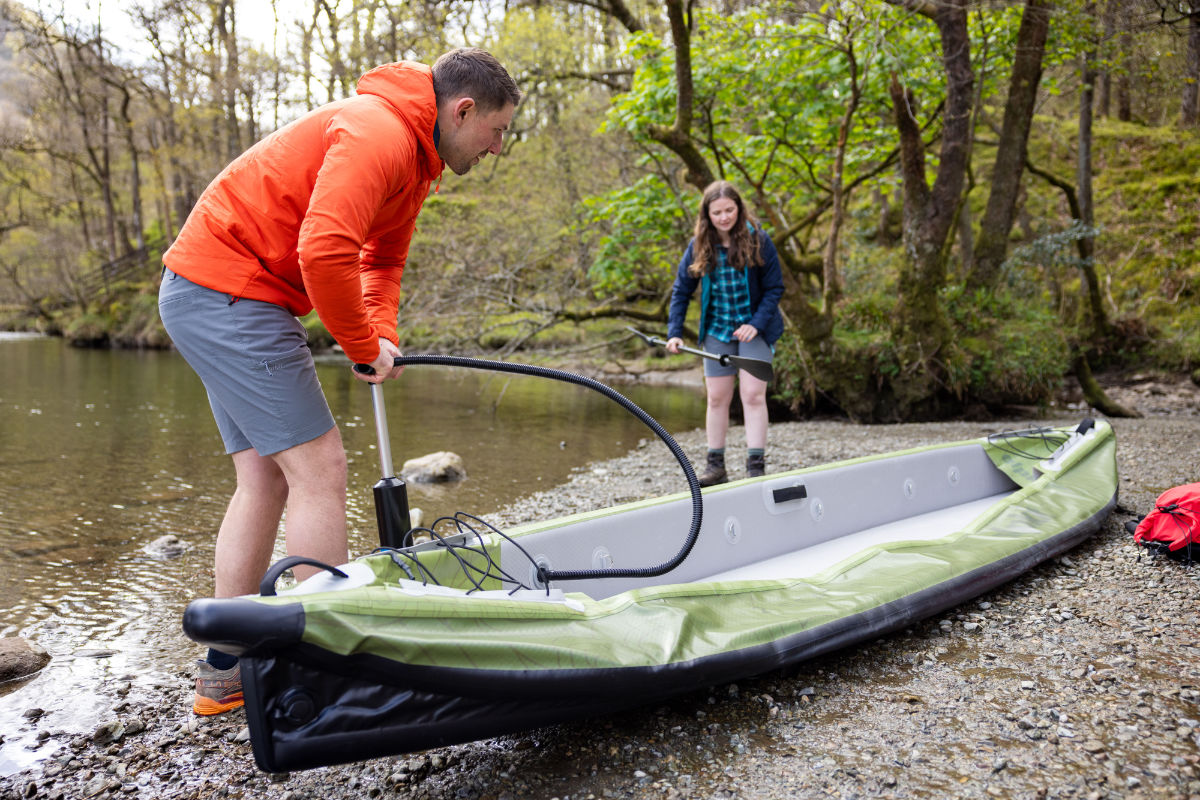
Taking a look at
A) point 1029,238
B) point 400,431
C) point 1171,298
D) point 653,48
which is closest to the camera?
point 653,48

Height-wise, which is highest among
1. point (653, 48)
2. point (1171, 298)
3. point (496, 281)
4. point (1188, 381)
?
point (653, 48)

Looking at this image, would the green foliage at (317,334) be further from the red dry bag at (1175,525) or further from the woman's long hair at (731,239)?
the red dry bag at (1175,525)

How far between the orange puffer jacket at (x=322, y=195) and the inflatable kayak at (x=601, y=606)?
25.7 inches

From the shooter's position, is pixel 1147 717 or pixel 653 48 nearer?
pixel 1147 717

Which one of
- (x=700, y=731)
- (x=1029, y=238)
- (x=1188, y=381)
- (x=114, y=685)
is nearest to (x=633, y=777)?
(x=700, y=731)

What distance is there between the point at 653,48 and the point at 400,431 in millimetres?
4633

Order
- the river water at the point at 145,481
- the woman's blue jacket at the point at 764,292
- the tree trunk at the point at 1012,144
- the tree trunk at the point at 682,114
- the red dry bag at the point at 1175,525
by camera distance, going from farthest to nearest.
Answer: the tree trunk at the point at 1012,144, the tree trunk at the point at 682,114, the woman's blue jacket at the point at 764,292, the red dry bag at the point at 1175,525, the river water at the point at 145,481

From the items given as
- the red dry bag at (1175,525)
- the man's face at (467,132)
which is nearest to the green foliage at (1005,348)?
the red dry bag at (1175,525)

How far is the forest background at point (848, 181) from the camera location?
23.5 feet

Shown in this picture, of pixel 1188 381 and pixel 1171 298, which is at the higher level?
pixel 1171 298

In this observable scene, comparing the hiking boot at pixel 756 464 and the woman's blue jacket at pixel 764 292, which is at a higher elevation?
the woman's blue jacket at pixel 764 292

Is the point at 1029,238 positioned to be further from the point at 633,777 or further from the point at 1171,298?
the point at 633,777

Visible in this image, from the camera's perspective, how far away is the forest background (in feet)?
23.5

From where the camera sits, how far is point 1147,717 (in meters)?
1.93
